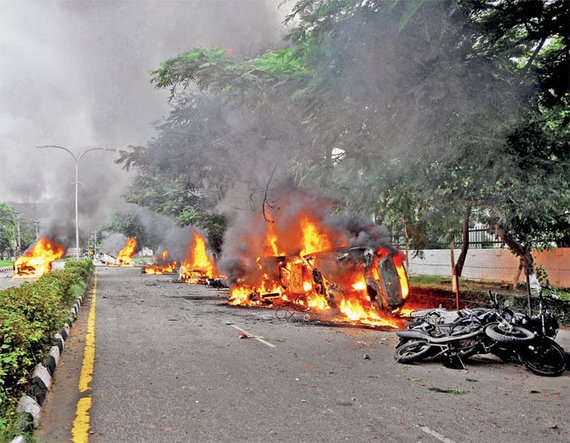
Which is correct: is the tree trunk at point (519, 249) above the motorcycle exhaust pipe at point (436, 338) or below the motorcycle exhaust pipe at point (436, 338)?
above

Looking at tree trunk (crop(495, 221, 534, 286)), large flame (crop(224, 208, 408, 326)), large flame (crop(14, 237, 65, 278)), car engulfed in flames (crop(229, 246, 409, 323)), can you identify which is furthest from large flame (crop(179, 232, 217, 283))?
tree trunk (crop(495, 221, 534, 286))

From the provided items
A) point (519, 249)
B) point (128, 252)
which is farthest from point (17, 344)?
point (128, 252)

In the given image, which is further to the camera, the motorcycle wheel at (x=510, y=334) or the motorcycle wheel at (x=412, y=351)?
the motorcycle wheel at (x=412, y=351)

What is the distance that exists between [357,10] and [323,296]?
1013cm

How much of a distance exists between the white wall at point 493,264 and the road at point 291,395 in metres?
9.43

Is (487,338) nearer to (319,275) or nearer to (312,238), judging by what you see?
(319,275)

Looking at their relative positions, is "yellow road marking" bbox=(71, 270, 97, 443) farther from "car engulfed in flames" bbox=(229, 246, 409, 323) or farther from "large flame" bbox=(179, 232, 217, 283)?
"large flame" bbox=(179, 232, 217, 283)

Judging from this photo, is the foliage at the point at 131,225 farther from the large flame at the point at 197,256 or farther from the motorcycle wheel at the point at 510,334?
the motorcycle wheel at the point at 510,334

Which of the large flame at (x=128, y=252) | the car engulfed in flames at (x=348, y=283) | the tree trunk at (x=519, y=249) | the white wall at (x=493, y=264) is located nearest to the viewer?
the car engulfed in flames at (x=348, y=283)

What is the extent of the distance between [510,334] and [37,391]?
6047mm

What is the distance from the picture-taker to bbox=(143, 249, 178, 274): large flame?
157 feet

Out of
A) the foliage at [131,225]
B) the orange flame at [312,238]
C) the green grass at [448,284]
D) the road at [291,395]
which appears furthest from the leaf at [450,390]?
the foliage at [131,225]

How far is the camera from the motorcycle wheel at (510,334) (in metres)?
7.42

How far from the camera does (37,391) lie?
19.7 ft
